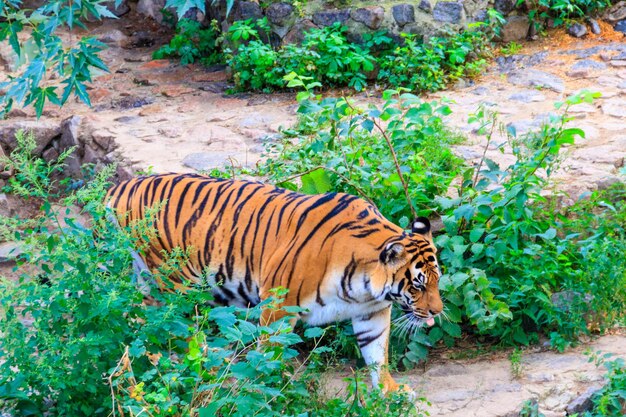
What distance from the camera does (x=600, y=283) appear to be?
16.1ft

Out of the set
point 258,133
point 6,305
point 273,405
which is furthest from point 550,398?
point 258,133

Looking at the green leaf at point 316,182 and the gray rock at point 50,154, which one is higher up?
the green leaf at point 316,182

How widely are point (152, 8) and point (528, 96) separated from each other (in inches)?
215

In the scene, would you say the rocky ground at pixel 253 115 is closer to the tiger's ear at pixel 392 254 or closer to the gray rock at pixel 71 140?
the gray rock at pixel 71 140

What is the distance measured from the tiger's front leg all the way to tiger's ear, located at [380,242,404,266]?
368 millimetres

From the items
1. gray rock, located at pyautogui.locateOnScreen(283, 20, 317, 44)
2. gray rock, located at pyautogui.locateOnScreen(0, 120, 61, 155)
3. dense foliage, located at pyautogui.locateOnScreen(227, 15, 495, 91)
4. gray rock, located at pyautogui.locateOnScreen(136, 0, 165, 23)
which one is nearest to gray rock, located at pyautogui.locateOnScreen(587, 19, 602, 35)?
dense foliage, located at pyautogui.locateOnScreen(227, 15, 495, 91)

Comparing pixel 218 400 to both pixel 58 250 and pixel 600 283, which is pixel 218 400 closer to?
pixel 58 250

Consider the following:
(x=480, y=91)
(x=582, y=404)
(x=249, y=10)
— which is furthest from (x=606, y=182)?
(x=249, y=10)

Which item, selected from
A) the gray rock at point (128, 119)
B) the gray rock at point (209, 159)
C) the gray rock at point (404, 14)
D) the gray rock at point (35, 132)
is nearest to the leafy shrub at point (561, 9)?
the gray rock at point (404, 14)

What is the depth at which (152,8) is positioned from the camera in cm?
1140

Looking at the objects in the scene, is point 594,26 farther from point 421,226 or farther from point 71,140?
point 421,226

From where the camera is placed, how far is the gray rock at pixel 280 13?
9188 millimetres

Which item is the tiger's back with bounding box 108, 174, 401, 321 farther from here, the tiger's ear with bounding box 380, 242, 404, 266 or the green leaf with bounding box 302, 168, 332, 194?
the green leaf with bounding box 302, 168, 332, 194

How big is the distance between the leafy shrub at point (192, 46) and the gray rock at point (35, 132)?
207 centimetres
